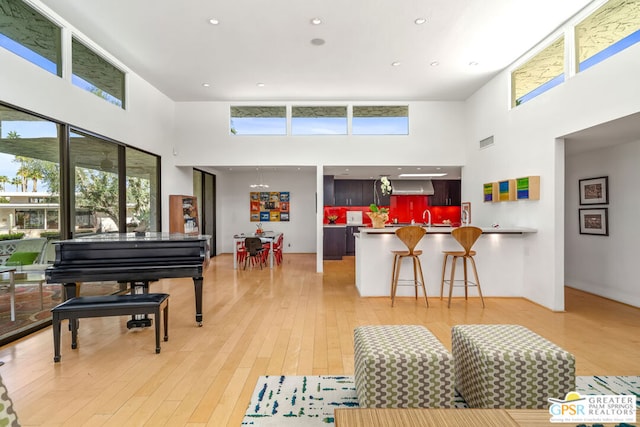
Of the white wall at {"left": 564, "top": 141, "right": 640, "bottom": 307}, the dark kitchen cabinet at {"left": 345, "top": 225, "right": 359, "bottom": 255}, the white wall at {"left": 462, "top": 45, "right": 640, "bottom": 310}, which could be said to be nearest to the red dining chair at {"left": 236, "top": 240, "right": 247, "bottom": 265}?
the dark kitchen cabinet at {"left": 345, "top": 225, "right": 359, "bottom": 255}

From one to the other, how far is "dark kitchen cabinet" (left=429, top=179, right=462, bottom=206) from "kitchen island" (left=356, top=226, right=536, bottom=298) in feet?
16.2

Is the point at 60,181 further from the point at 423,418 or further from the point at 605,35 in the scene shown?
the point at 605,35

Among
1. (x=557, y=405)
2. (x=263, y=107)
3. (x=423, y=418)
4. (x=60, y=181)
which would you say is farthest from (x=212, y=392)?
(x=263, y=107)

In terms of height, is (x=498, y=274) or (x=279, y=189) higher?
(x=279, y=189)

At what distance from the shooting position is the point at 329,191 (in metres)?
9.85

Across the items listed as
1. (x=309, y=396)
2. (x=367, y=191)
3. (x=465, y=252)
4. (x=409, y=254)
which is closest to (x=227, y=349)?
(x=309, y=396)

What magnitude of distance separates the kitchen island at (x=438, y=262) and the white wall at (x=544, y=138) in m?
0.21

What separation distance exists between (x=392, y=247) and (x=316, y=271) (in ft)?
8.39

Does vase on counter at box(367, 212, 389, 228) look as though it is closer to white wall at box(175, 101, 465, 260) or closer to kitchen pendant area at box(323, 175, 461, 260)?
white wall at box(175, 101, 465, 260)

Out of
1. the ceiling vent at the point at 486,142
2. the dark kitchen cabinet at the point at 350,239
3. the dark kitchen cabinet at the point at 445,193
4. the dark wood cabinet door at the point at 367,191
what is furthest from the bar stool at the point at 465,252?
the dark kitchen cabinet at the point at 445,193

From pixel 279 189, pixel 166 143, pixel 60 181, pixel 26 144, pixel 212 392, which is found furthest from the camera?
pixel 279 189

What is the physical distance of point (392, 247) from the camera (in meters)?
5.22

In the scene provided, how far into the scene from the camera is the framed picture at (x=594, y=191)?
17.0 ft

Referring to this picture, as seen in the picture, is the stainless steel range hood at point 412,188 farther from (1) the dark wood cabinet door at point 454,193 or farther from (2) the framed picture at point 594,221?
(2) the framed picture at point 594,221
